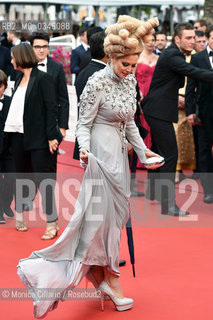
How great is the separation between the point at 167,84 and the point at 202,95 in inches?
25.2

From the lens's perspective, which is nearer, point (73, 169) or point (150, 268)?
point (150, 268)

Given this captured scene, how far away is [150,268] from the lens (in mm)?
5109

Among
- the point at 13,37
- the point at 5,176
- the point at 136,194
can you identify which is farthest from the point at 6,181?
the point at 13,37

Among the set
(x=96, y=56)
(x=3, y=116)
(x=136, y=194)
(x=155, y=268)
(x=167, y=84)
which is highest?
(x=96, y=56)

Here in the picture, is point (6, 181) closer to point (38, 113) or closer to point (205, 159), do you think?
point (38, 113)

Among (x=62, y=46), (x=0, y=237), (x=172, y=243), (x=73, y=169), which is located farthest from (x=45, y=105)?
(x=62, y=46)

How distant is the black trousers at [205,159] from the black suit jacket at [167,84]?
0.87 metres

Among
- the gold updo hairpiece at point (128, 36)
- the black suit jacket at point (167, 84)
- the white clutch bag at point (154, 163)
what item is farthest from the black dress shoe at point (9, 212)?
the gold updo hairpiece at point (128, 36)

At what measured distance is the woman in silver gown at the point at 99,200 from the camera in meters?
3.93

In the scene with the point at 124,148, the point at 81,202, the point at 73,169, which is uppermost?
the point at 124,148

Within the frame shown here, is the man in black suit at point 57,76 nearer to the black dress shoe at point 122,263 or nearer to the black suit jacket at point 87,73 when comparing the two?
the black suit jacket at point 87,73

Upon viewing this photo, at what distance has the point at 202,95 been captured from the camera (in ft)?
23.8

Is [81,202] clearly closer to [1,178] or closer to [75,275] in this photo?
[75,275]

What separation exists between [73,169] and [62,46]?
447cm
